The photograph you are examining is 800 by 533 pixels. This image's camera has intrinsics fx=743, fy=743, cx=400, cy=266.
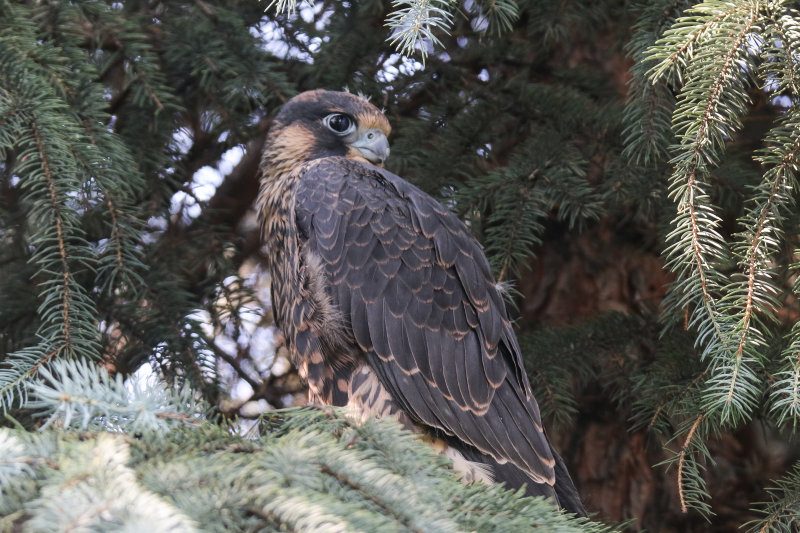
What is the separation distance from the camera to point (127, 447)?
3.66 ft

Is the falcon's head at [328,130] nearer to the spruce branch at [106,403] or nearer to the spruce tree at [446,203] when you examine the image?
the spruce tree at [446,203]

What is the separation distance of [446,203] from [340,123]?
22.1 inches

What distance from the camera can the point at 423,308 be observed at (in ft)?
8.39

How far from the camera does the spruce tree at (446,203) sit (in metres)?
1.20

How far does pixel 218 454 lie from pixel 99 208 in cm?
171

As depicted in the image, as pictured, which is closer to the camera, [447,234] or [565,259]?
[447,234]

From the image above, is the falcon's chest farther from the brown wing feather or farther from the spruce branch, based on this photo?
the spruce branch

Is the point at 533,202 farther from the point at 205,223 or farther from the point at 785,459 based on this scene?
the point at 785,459

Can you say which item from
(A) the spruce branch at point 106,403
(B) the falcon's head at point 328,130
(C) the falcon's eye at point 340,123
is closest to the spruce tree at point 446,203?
(A) the spruce branch at point 106,403

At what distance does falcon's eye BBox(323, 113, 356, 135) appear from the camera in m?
3.11

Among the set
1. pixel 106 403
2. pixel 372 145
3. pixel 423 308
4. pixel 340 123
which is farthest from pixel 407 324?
pixel 106 403

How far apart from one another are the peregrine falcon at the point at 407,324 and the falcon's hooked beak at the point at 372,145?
10.6 inches

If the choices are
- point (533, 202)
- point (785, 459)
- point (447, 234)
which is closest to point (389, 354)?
point (447, 234)

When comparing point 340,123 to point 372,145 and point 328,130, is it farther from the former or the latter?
point 372,145
